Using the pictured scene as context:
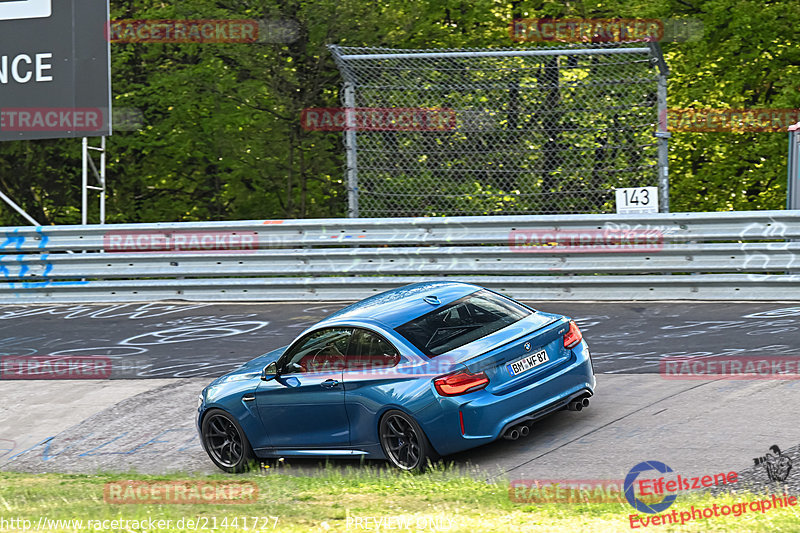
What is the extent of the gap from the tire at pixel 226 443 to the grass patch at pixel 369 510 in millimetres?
984

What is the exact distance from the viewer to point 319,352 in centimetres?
865

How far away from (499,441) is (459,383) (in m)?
1.15

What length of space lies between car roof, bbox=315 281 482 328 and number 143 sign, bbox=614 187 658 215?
16.7 feet

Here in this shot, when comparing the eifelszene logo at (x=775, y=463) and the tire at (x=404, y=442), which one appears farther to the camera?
the tire at (x=404, y=442)

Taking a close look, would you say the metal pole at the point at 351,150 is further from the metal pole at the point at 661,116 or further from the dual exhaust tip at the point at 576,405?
the dual exhaust tip at the point at 576,405

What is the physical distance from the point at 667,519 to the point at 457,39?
15.5 m

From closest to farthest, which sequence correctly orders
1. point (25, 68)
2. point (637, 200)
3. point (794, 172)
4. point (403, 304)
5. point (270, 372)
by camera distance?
point (403, 304) < point (270, 372) < point (637, 200) < point (794, 172) < point (25, 68)

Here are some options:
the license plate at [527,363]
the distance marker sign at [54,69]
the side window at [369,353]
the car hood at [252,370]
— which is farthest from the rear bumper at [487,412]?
the distance marker sign at [54,69]

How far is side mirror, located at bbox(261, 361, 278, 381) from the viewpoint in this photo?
29.0ft

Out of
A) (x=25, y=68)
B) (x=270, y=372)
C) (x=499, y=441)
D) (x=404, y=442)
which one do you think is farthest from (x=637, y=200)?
(x=25, y=68)

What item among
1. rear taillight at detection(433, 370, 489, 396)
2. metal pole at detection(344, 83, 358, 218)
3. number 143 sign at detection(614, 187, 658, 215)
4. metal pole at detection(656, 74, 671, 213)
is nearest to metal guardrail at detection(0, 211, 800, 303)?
number 143 sign at detection(614, 187, 658, 215)

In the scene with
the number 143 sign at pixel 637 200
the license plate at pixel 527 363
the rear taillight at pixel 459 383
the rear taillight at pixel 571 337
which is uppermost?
the number 143 sign at pixel 637 200

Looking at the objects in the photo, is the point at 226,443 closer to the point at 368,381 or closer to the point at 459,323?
the point at 368,381

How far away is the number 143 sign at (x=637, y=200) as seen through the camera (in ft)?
44.2
